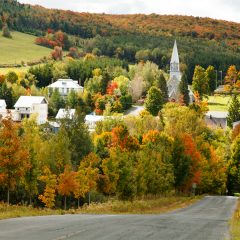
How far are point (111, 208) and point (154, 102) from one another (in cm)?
10602

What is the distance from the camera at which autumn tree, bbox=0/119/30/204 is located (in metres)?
42.9

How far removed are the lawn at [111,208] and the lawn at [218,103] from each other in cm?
10248

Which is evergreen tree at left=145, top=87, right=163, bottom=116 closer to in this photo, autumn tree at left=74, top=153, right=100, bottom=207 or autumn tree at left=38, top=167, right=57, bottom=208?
autumn tree at left=74, top=153, right=100, bottom=207

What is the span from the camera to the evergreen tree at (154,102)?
144250mm

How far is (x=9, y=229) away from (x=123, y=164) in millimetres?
34913

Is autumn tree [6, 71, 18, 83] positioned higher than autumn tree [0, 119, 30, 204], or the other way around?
autumn tree [0, 119, 30, 204]

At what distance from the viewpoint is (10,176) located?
144 ft

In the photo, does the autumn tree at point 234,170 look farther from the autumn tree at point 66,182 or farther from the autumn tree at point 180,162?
the autumn tree at point 66,182

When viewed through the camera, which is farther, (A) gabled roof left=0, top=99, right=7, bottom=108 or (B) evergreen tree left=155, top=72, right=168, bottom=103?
(B) evergreen tree left=155, top=72, right=168, bottom=103

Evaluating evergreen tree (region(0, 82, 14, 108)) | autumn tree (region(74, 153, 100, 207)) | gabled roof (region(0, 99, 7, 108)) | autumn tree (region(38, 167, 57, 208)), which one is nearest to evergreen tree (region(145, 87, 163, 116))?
gabled roof (region(0, 99, 7, 108))

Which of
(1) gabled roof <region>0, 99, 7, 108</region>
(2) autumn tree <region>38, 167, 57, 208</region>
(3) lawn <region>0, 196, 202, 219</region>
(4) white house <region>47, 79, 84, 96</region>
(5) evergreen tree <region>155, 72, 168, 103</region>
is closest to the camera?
(3) lawn <region>0, 196, 202, 219</region>

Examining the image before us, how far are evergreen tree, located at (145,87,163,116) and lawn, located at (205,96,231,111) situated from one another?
60.5 feet

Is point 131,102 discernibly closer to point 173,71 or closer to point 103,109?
point 103,109

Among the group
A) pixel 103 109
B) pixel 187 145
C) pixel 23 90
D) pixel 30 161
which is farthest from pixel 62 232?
pixel 23 90
